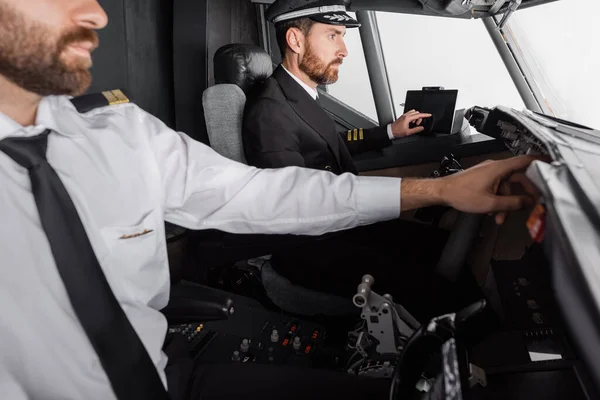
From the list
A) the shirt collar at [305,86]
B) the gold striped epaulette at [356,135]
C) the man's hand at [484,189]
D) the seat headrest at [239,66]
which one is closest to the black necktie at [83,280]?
the man's hand at [484,189]

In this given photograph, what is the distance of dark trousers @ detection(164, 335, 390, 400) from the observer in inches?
36.5

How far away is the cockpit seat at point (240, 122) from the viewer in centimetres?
161

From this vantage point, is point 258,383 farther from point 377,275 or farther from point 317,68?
point 317,68

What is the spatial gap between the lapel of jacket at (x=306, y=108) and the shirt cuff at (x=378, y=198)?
3.03 feet

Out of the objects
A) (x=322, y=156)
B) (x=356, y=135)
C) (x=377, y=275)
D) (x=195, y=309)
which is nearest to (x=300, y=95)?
(x=322, y=156)

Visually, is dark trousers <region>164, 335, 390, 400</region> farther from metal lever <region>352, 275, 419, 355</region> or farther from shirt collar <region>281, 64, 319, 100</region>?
shirt collar <region>281, 64, 319, 100</region>

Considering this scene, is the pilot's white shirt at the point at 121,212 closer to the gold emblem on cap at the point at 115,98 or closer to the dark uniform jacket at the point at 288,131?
the gold emblem on cap at the point at 115,98

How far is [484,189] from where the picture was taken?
79cm

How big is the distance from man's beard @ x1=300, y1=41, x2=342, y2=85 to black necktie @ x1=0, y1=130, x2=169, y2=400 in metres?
1.38

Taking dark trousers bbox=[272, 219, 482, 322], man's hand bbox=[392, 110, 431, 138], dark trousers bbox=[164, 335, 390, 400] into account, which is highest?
man's hand bbox=[392, 110, 431, 138]

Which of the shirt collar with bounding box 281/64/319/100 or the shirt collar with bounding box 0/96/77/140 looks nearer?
the shirt collar with bounding box 0/96/77/140

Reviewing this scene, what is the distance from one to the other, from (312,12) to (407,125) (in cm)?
79

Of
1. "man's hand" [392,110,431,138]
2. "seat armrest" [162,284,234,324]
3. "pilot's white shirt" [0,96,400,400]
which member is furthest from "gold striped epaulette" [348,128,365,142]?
"seat armrest" [162,284,234,324]

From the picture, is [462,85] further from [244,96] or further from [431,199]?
[431,199]
